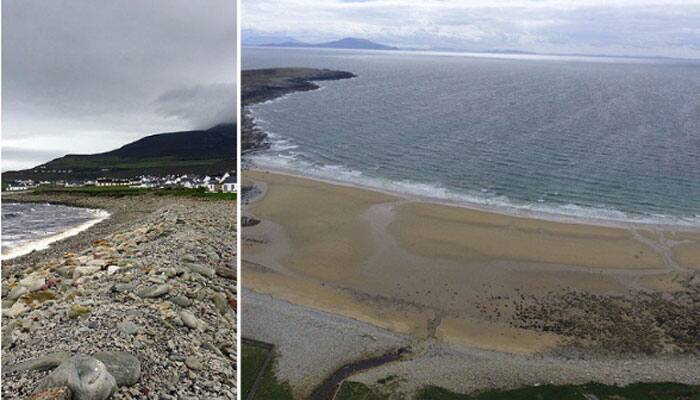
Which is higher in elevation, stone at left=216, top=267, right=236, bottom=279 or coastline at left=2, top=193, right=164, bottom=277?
coastline at left=2, top=193, right=164, bottom=277

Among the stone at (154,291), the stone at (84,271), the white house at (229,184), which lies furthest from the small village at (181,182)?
the stone at (154,291)

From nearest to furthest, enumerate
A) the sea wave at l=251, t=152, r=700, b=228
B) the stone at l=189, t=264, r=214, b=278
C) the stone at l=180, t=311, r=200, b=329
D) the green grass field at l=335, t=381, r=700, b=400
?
the stone at l=180, t=311, r=200, b=329, the stone at l=189, t=264, r=214, b=278, the green grass field at l=335, t=381, r=700, b=400, the sea wave at l=251, t=152, r=700, b=228

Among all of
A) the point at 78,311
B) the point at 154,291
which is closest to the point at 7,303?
the point at 78,311

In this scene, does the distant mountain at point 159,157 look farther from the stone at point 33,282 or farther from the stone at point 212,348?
the stone at point 212,348

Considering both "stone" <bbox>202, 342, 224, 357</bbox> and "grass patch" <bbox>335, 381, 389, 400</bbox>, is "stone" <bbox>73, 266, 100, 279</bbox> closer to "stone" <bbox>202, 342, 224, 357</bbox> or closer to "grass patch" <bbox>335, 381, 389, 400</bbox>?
"stone" <bbox>202, 342, 224, 357</bbox>

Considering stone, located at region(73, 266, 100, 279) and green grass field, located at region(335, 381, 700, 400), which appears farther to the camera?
green grass field, located at region(335, 381, 700, 400)

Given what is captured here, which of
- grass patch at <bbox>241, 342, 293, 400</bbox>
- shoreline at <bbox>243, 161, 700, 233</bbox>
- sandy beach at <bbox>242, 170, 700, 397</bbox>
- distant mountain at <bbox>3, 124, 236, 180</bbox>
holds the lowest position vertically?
grass patch at <bbox>241, 342, 293, 400</bbox>

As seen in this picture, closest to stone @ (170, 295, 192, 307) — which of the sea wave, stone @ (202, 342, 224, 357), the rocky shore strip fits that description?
the rocky shore strip
